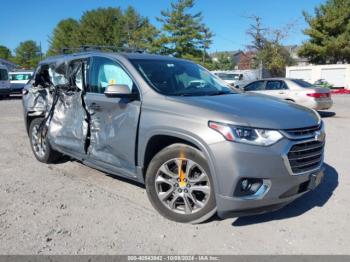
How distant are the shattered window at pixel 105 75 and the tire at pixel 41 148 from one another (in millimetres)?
1584

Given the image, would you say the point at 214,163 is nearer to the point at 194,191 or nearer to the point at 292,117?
the point at 194,191

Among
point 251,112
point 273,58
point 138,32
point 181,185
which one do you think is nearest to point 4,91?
point 181,185

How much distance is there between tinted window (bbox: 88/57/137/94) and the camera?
15.4 ft

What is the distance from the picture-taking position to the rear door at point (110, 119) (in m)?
4.33

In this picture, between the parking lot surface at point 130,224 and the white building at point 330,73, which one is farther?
the white building at point 330,73

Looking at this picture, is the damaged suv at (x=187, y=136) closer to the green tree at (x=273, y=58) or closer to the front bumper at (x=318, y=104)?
the front bumper at (x=318, y=104)

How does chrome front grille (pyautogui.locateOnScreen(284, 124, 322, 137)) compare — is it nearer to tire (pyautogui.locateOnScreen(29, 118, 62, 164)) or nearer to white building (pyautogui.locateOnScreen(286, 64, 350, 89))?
tire (pyautogui.locateOnScreen(29, 118, 62, 164))

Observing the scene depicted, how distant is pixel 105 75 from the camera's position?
4.97m

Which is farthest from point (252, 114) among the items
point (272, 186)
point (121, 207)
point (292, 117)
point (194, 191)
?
point (121, 207)

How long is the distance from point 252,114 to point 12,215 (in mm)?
2777

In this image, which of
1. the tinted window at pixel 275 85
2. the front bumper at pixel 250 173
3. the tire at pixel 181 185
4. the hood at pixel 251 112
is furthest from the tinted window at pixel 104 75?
the tinted window at pixel 275 85

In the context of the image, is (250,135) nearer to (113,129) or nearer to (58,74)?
(113,129)

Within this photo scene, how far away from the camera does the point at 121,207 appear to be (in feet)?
14.4

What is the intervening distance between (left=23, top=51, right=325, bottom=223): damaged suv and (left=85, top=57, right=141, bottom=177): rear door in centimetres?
1
